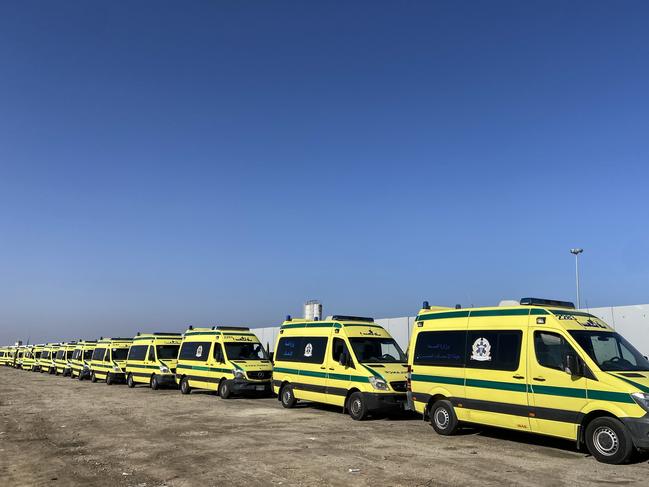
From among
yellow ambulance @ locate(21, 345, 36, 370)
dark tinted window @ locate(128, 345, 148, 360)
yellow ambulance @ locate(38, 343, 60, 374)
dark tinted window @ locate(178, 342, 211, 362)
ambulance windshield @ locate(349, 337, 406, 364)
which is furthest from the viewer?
yellow ambulance @ locate(21, 345, 36, 370)

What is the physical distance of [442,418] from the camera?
12.4 m

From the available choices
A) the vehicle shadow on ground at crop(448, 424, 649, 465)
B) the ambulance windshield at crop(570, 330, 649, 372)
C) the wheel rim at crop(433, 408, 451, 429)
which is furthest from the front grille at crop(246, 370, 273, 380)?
the ambulance windshield at crop(570, 330, 649, 372)

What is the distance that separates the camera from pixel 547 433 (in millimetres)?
10359

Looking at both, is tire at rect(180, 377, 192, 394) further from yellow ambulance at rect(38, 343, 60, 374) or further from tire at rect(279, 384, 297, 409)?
yellow ambulance at rect(38, 343, 60, 374)

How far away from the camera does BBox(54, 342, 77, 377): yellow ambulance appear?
38666 mm

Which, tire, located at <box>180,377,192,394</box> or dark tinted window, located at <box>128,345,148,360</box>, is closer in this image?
tire, located at <box>180,377,192,394</box>

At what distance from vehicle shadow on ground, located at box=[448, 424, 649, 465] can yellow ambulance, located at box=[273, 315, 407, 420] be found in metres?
2.32

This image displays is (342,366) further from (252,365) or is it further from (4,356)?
(4,356)

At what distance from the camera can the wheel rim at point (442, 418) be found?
40.2 ft

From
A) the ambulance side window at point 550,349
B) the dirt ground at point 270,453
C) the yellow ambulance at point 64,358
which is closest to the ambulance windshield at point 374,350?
the dirt ground at point 270,453

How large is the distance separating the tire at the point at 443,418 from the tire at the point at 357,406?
7.85ft

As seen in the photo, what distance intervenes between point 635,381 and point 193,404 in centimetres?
1385

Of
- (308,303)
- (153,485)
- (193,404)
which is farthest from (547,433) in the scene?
(308,303)

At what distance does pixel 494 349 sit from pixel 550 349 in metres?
1.19
